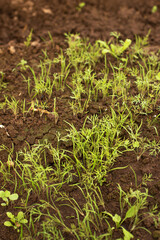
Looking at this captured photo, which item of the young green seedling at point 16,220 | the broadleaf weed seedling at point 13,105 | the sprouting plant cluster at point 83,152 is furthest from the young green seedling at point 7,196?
the broadleaf weed seedling at point 13,105

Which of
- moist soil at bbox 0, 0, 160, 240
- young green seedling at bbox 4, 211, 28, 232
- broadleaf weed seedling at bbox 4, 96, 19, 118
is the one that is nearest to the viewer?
young green seedling at bbox 4, 211, 28, 232

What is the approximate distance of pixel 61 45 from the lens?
139 inches

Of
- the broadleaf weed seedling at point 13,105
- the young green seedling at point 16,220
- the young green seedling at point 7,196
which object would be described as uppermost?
the broadleaf weed seedling at point 13,105

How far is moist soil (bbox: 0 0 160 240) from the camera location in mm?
2232

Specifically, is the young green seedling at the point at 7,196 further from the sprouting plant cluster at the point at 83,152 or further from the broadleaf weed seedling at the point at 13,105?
the broadleaf weed seedling at the point at 13,105

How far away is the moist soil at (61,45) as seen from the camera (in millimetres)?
2232

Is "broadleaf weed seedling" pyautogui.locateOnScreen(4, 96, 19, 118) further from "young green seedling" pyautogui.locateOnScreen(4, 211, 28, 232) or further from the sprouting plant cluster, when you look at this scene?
"young green seedling" pyautogui.locateOnScreen(4, 211, 28, 232)

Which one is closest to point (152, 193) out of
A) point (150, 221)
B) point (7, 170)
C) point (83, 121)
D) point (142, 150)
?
point (150, 221)

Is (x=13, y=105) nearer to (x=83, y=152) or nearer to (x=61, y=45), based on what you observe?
(x=83, y=152)

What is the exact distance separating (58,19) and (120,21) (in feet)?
2.90

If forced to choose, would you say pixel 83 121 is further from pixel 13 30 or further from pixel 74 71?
pixel 13 30

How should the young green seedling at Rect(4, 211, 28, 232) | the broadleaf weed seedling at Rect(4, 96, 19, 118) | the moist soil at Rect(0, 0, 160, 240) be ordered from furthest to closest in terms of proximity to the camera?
the broadleaf weed seedling at Rect(4, 96, 19, 118), the moist soil at Rect(0, 0, 160, 240), the young green seedling at Rect(4, 211, 28, 232)

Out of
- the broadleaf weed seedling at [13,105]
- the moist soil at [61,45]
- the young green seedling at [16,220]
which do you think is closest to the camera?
the young green seedling at [16,220]

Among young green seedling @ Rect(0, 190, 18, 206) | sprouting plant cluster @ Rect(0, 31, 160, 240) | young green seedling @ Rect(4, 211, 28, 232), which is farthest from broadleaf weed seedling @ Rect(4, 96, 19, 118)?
young green seedling @ Rect(4, 211, 28, 232)
